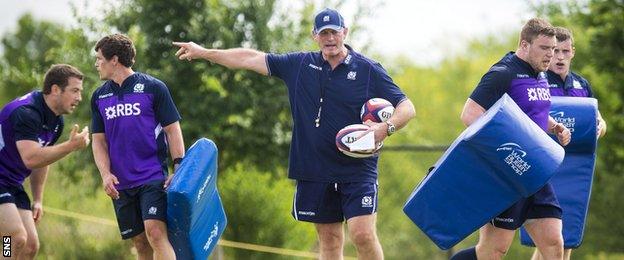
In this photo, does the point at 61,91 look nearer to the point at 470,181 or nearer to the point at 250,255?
the point at 470,181

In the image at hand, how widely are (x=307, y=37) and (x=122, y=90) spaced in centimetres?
665

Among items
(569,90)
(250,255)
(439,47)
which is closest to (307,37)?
(250,255)

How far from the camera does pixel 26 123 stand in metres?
9.02

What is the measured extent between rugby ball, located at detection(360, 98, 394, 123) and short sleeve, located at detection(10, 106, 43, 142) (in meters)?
2.59

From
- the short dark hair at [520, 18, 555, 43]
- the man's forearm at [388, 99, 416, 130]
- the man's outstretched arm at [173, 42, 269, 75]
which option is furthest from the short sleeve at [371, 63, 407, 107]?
the short dark hair at [520, 18, 555, 43]

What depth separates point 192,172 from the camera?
839 centimetres

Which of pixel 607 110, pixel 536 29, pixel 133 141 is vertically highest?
pixel 536 29

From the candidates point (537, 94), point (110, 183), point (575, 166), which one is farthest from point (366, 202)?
point (575, 166)

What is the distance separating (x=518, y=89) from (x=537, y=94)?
0.14 m

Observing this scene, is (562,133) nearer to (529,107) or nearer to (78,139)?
(529,107)

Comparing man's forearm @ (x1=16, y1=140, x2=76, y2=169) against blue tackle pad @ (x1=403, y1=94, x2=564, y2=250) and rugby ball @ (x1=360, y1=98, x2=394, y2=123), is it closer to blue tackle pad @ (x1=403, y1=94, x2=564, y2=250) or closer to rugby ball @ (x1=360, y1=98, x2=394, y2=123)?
rugby ball @ (x1=360, y1=98, x2=394, y2=123)

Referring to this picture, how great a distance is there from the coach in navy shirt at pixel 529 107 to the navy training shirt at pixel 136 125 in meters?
2.23

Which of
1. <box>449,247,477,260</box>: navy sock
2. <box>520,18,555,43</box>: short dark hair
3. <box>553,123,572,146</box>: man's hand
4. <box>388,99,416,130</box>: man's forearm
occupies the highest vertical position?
<box>520,18,555,43</box>: short dark hair

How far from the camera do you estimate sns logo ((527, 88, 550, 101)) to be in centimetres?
831
